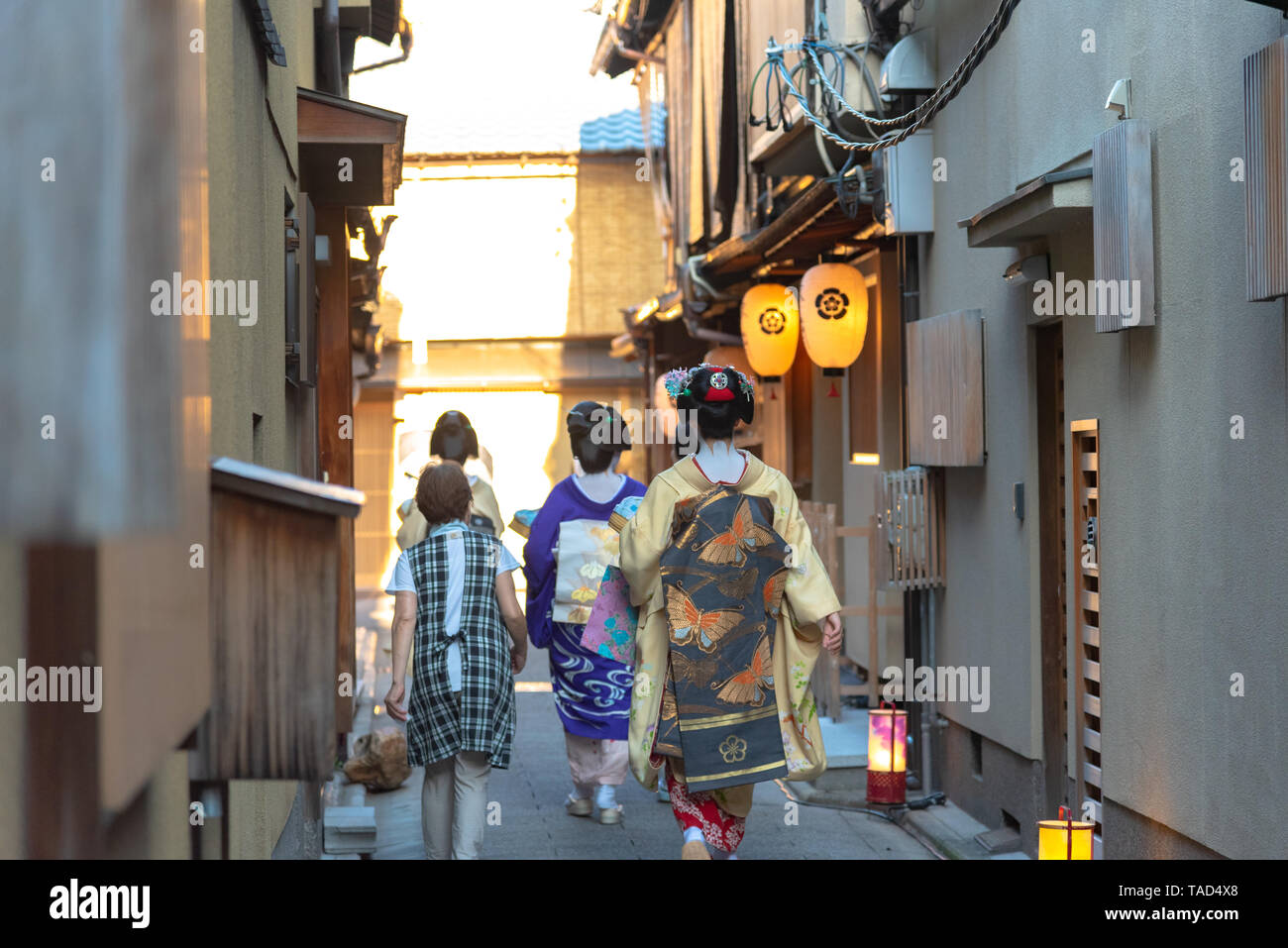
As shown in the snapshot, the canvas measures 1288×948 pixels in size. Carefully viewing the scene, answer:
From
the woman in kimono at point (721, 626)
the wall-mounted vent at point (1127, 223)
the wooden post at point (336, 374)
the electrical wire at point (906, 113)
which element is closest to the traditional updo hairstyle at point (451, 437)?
the wooden post at point (336, 374)

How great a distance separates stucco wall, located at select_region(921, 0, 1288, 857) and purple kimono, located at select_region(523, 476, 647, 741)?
88.2 inches

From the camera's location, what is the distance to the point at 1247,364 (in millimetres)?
5094

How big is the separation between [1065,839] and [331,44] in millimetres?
7880

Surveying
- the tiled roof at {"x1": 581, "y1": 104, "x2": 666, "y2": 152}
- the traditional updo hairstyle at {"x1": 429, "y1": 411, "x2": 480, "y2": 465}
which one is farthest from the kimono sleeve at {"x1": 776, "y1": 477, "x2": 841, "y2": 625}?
the tiled roof at {"x1": 581, "y1": 104, "x2": 666, "y2": 152}

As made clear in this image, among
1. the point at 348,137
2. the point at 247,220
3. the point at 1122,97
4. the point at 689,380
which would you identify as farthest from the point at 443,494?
the point at 1122,97

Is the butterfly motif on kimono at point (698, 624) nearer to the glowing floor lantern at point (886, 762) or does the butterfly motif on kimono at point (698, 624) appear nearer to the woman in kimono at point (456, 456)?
the glowing floor lantern at point (886, 762)

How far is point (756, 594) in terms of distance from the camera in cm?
622

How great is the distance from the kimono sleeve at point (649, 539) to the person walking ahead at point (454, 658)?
0.62 metres

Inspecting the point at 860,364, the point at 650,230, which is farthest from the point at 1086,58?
the point at 650,230

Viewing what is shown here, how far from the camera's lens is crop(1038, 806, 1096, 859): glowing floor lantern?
5.86 m

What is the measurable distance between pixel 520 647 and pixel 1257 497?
334cm

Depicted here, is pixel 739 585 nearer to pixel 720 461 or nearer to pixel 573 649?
pixel 720 461

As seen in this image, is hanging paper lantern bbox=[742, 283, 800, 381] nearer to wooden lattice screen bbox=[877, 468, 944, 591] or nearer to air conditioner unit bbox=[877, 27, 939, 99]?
air conditioner unit bbox=[877, 27, 939, 99]

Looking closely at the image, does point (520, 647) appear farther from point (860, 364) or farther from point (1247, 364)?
point (860, 364)
